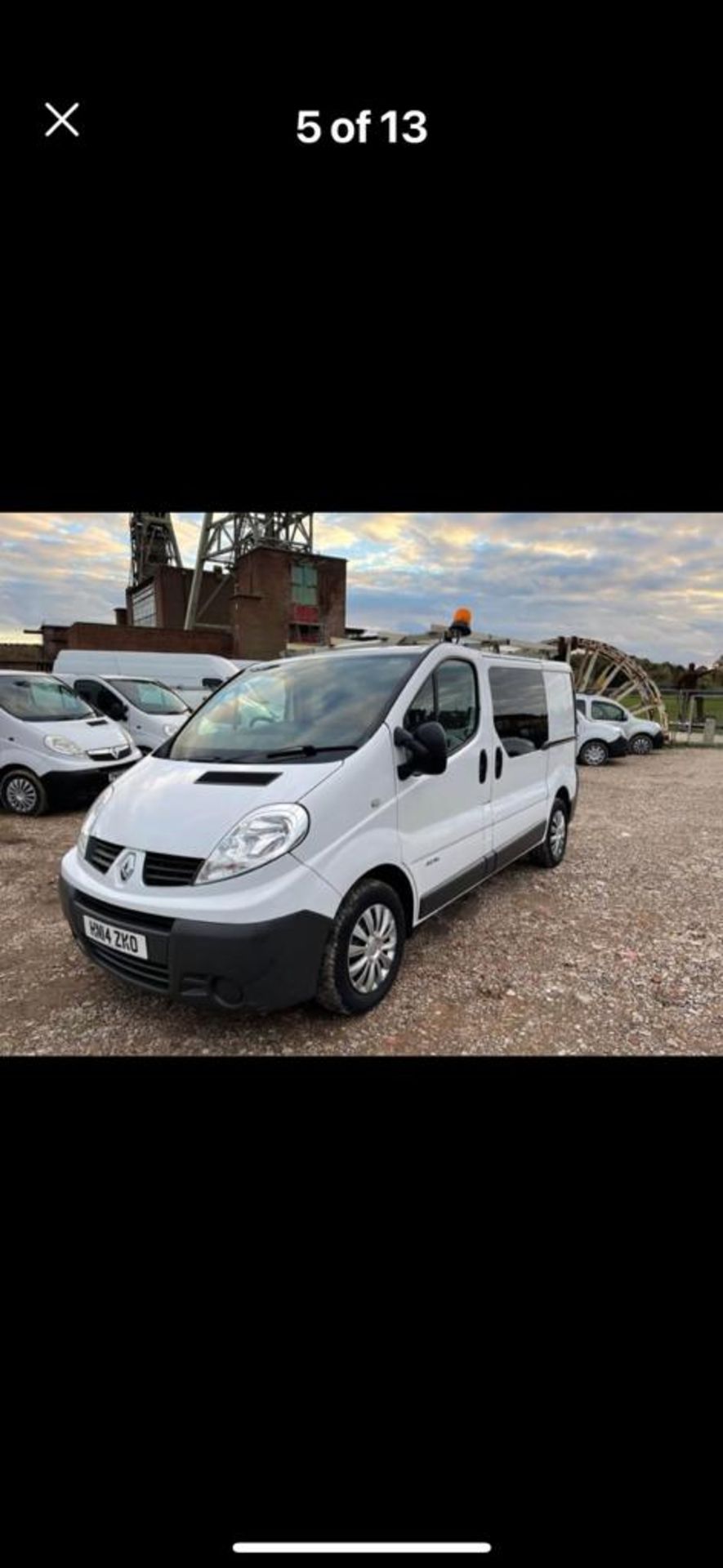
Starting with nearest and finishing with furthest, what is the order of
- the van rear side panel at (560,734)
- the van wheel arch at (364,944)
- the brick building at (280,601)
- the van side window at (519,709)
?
the van wheel arch at (364,944)
the van side window at (519,709)
the van rear side panel at (560,734)
the brick building at (280,601)

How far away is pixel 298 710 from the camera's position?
11.0 ft

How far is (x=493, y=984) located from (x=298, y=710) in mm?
1846

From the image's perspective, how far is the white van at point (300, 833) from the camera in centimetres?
242

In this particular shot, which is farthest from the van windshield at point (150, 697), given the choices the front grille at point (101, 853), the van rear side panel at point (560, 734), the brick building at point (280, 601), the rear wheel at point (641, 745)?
the brick building at point (280, 601)

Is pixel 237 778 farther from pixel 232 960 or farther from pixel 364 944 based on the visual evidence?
pixel 364 944

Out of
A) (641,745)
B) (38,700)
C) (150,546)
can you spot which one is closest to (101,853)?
(38,700)

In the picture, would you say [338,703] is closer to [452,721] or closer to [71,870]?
Answer: [452,721]

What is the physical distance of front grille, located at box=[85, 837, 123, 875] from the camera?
2.75m

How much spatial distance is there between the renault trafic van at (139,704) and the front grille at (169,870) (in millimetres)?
6663

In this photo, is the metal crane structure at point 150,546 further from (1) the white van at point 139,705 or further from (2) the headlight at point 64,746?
(2) the headlight at point 64,746

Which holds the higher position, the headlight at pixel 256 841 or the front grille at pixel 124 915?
the headlight at pixel 256 841

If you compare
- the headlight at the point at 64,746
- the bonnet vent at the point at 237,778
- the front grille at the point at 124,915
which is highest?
the headlight at the point at 64,746

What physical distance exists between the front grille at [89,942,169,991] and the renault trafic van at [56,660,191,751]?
21.3 ft

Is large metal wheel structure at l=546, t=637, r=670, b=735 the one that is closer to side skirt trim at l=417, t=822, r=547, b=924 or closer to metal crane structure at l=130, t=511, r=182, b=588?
side skirt trim at l=417, t=822, r=547, b=924
